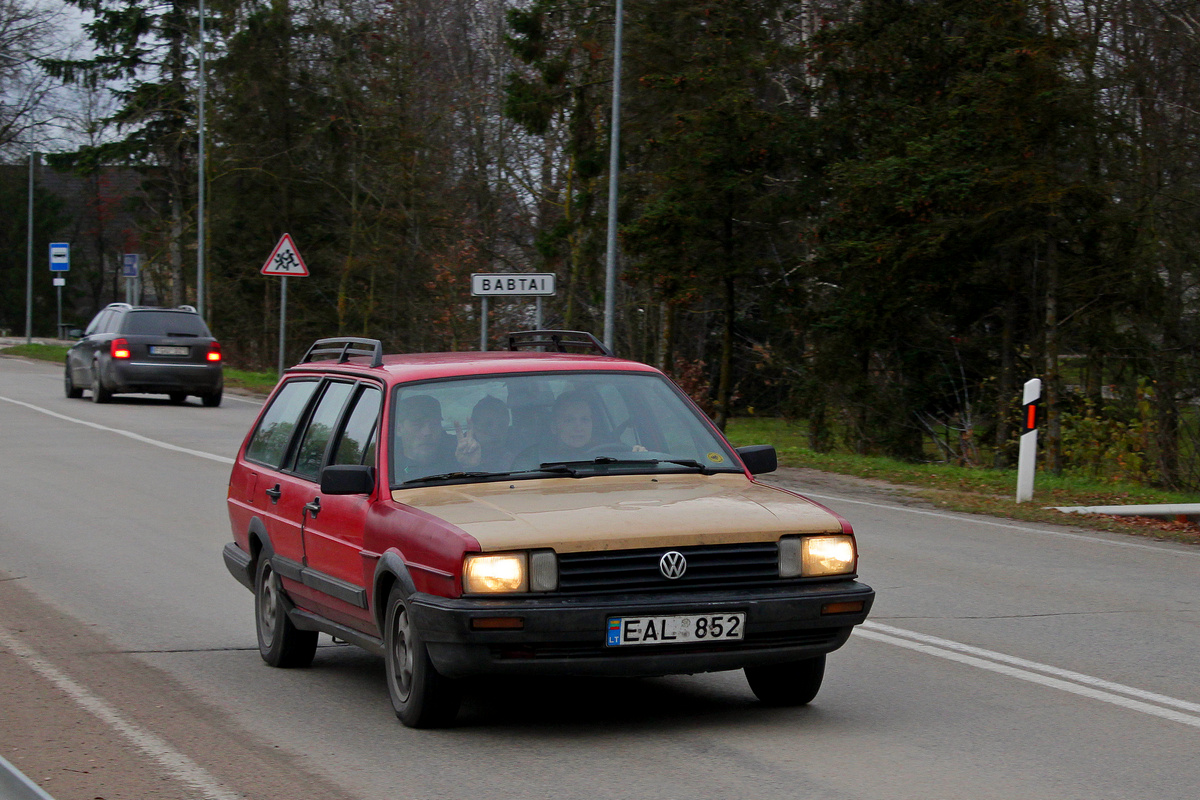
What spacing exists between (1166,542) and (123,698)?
892cm

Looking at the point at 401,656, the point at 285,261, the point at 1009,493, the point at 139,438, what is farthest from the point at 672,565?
the point at 285,261

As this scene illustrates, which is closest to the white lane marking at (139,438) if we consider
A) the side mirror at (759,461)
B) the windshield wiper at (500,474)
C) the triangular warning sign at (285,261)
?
the triangular warning sign at (285,261)

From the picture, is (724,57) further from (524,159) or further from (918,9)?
(524,159)

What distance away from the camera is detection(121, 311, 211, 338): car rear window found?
28.2 m

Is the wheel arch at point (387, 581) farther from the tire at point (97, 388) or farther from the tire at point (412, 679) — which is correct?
the tire at point (97, 388)

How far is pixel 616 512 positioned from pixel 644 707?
1.05 meters

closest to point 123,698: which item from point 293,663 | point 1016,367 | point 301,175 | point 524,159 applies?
point 293,663

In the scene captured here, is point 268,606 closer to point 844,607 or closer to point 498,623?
point 498,623

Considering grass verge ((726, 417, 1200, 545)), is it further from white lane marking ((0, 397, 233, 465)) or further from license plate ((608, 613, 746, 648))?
license plate ((608, 613, 746, 648))

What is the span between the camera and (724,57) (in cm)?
2773

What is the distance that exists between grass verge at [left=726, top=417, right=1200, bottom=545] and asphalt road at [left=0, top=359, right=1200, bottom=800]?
8.07 ft

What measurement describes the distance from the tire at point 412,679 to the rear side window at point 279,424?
1.90m

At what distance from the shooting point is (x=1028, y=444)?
15.3 meters

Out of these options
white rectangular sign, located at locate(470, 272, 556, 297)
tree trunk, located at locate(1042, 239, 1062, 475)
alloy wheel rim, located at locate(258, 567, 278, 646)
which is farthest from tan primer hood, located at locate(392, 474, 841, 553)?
tree trunk, located at locate(1042, 239, 1062, 475)
